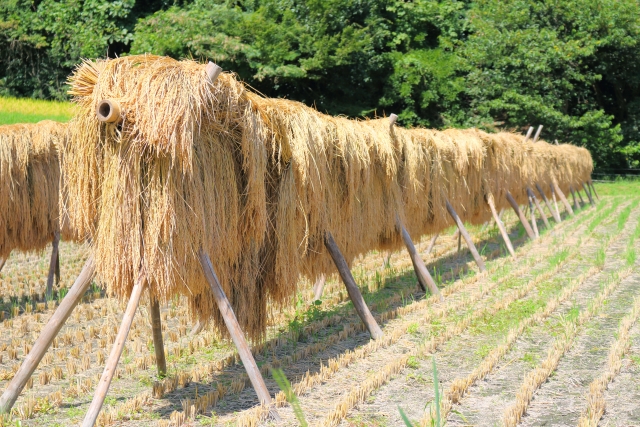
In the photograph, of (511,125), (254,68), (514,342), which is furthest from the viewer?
(511,125)

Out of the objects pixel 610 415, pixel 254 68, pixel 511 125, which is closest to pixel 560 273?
pixel 610 415

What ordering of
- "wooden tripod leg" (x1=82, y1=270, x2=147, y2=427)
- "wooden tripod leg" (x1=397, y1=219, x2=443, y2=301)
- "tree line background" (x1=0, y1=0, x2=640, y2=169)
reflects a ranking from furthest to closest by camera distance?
"tree line background" (x1=0, y1=0, x2=640, y2=169) < "wooden tripod leg" (x1=397, y1=219, x2=443, y2=301) < "wooden tripod leg" (x1=82, y1=270, x2=147, y2=427)

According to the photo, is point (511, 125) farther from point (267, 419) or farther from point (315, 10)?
point (267, 419)

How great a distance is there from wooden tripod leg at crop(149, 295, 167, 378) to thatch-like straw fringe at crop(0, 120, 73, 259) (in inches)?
141

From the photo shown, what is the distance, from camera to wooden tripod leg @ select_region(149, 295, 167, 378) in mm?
5182

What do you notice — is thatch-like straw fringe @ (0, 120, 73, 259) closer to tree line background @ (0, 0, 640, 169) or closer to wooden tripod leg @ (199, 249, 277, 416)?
wooden tripod leg @ (199, 249, 277, 416)

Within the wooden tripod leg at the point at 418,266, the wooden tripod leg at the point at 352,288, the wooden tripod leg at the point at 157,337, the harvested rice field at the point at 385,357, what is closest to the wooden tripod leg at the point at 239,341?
the harvested rice field at the point at 385,357

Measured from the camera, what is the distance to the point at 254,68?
21.0 meters

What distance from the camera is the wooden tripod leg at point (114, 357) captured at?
13.0 feet

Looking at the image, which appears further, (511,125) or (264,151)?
(511,125)

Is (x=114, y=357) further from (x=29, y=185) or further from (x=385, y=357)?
(x=29, y=185)

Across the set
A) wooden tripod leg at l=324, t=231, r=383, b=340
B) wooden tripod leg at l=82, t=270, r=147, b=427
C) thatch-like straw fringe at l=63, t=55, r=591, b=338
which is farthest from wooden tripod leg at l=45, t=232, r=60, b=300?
wooden tripod leg at l=82, t=270, r=147, b=427

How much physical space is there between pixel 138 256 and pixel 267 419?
142 cm

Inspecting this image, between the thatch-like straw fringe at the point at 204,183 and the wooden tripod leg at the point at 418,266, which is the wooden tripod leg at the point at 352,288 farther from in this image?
the wooden tripod leg at the point at 418,266
